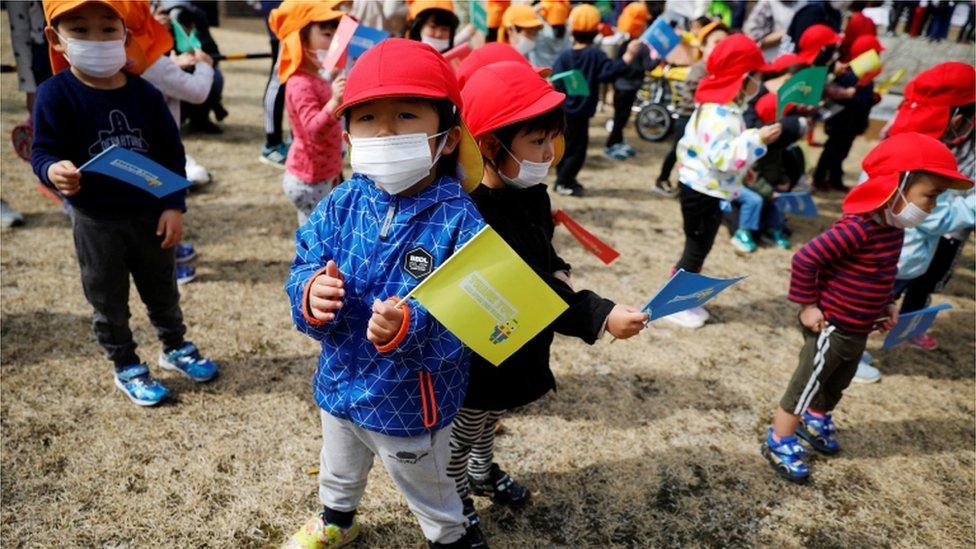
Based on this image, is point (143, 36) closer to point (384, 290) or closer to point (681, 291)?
point (384, 290)

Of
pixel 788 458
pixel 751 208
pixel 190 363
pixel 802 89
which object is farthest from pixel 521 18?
pixel 788 458

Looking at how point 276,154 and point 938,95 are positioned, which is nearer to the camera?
point 938,95

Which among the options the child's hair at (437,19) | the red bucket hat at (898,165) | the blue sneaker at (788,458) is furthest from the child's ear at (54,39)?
the blue sneaker at (788,458)

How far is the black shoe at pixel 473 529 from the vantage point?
7.27 feet

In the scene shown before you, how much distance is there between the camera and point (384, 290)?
1.59 metres

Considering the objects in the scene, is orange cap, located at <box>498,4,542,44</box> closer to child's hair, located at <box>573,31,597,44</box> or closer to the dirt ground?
child's hair, located at <box>573,31,597,44</box>

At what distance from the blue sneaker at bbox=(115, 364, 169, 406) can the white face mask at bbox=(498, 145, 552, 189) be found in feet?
6.85

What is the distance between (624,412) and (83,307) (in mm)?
3216

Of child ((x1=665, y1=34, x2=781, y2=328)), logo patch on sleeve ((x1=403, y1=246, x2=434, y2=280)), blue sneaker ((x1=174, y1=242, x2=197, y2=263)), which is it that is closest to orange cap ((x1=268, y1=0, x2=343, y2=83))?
blue sneaker ((x1=174, y1=242, x2=197, y2=263))

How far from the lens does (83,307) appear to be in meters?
3.59

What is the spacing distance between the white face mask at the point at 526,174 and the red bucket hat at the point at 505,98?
0.33ft

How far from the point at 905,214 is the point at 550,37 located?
5.19 metres

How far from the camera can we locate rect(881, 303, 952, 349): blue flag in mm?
2709

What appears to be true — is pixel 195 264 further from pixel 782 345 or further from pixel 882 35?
pixel 882 35
